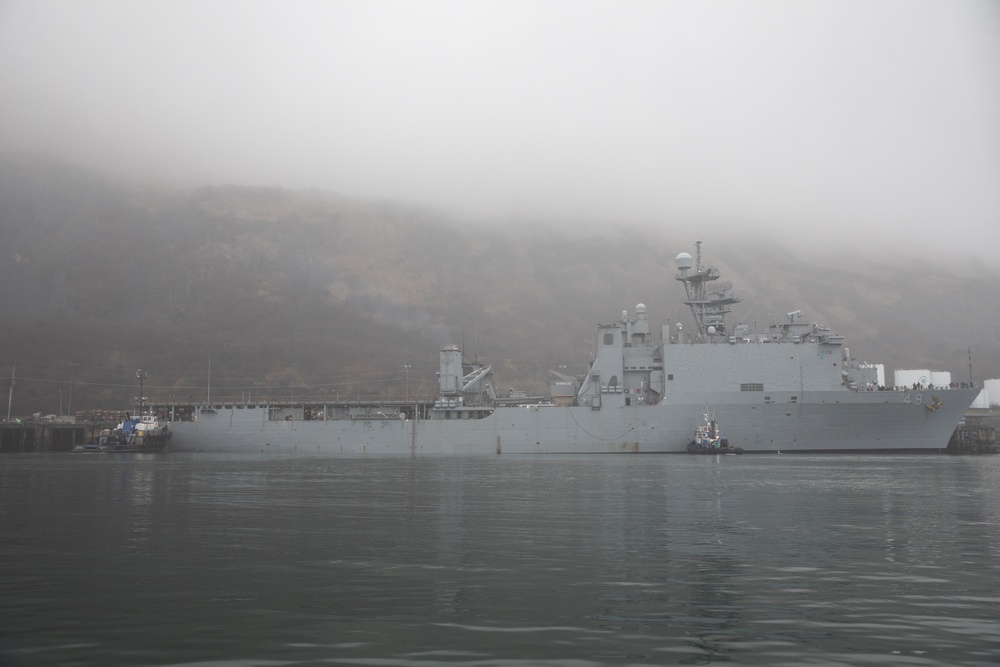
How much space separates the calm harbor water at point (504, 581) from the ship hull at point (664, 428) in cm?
2400

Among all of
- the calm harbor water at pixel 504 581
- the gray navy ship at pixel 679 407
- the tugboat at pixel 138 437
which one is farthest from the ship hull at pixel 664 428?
the calm harbor water at pixel 504 581

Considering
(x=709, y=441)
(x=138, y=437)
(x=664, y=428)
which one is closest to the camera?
(x=709, y=441)

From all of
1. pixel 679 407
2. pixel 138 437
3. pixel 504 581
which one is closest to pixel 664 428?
pixel 679 407

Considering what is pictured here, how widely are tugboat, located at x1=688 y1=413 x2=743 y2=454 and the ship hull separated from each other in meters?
0.46

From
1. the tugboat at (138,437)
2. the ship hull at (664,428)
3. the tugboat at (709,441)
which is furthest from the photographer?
the tugboat at (138,437)

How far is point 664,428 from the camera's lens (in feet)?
146

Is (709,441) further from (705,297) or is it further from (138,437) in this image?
(138,437)

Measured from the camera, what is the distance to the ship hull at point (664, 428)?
4238cm

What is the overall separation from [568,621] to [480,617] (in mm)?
876

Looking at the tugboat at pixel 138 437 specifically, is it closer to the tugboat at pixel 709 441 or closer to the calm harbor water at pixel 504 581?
the tugboat at pixel 709 441

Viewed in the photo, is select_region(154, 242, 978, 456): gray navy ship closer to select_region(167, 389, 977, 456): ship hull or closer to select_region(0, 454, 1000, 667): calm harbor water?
select_region(167, 389, 977, 456): ship hull

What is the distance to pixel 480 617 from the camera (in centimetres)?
720

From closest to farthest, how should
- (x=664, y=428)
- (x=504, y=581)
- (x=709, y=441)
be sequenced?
(x=504, y=581) < (x=709, y=441) < (x=664, y=428)

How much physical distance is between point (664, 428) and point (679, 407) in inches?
67.9
